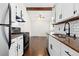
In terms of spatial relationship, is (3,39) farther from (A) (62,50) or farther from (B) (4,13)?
(A) (62,50)

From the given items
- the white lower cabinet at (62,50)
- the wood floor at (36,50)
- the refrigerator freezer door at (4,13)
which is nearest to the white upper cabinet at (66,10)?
the white lower cabinet at (62,50)

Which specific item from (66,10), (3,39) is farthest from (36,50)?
(3,39)

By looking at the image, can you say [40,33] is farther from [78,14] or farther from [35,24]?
[78,14]

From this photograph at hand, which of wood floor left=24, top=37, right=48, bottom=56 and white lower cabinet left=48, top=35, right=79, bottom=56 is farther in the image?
wood floor left=24, top=37, right=48, bottom=56

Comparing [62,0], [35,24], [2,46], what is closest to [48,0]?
[62,0]

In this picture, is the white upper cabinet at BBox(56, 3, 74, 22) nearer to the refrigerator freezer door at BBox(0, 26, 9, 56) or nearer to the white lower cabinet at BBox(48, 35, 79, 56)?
the white lower cabinet at BBox(48, 35, 79, 56)

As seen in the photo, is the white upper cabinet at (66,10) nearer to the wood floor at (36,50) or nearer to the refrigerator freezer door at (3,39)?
the wood floor at (36,50)

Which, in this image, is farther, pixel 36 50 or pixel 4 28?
pixel 36 50

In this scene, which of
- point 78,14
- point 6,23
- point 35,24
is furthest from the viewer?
point 35,24

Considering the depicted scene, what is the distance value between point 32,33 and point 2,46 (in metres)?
11.7

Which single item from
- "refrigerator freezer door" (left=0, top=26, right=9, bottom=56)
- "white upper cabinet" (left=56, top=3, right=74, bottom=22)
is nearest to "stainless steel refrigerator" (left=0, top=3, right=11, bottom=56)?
"refrigerator freezer door" (left=0, top=26, right=9, bottom=56)

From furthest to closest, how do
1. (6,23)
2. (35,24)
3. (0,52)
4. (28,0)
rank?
1. (35,24)
2. (6,23)
3. (0,52)
4. (28,0)

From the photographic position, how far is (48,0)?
123 centimetres

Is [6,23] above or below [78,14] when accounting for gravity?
below
